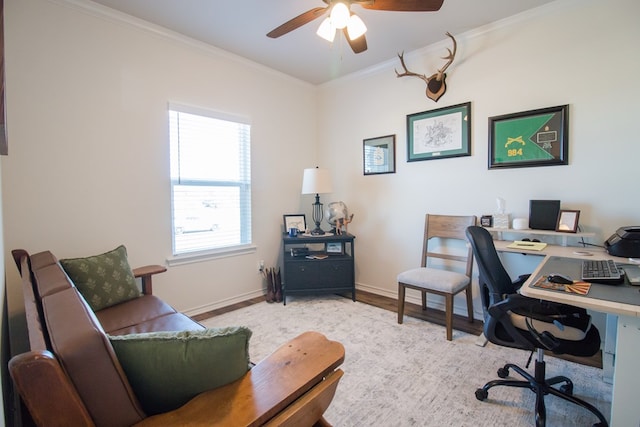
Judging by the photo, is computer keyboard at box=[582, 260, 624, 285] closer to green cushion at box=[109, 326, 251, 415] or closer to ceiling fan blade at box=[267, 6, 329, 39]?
green cushion at box=[109, 326, 251, 415]

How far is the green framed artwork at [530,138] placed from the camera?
2432mm

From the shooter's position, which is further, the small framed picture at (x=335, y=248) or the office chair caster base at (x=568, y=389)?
the small framed picture at (x=335, y=248)

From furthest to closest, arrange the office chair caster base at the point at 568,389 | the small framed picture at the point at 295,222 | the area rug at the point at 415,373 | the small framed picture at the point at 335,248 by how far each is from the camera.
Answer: the small framed picture at the point at 295,222 < the small framed picture at the point at 335,248 < the office chair caster base at the point at 568,389 < the area rug at the point at 415,373

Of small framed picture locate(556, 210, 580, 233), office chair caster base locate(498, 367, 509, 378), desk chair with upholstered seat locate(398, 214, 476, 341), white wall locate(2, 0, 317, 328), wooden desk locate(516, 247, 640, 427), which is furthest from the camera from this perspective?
desk chair with upholstered seat locate(398, 214, 476, 341)

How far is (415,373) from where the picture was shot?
207 cm

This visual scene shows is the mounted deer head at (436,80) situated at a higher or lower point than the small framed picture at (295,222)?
higher

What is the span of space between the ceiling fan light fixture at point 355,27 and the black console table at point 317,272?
206cm

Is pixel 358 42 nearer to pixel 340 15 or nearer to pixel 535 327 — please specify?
pixel 340 15

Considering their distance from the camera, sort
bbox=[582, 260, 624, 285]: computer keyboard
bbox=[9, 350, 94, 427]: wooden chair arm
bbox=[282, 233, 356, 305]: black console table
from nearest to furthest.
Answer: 1. bbox=[9, 350, 94, 427]: wooden chair arm
2. bbox=[582, 260, 624, 285]: computer keyboard
3. bbox=[282, 233, 356, 305]: black console table

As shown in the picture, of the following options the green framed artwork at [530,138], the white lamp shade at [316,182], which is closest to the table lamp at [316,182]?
the white lamp shade at [316,182]

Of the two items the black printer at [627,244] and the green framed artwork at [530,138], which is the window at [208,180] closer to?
the green framed artwork at [530,138]

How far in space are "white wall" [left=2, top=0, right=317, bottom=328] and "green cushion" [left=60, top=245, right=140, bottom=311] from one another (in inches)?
17.1

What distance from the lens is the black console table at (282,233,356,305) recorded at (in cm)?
341

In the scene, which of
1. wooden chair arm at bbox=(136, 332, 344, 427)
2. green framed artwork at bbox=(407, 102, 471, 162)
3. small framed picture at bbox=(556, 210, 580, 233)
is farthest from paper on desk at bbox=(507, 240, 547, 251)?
wooden chair arm at bbox=(136, 332, 344, 427)
